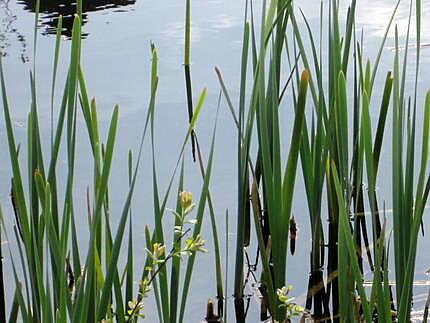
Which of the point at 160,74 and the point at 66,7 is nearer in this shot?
the point at 160,74

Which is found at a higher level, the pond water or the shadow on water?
the shadow on water

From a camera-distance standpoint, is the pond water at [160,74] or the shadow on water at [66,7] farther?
the shadow on water at [66,7]

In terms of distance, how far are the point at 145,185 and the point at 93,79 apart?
729mm

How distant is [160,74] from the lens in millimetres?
3031

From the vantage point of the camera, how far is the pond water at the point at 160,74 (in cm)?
225

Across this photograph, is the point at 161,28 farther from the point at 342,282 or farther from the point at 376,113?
the point at 342,282

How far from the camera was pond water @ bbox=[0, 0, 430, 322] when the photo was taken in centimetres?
225

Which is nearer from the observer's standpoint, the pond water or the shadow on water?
the pond water

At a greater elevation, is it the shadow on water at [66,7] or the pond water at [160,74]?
the shadow on water at [66,7]

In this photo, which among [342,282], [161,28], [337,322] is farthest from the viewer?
[161,28]

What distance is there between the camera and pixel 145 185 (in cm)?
236

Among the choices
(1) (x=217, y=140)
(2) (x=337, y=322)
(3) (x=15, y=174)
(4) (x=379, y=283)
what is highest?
(3) (x=15, y=174)

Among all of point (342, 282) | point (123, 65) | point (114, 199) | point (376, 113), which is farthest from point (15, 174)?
point (123, 65)

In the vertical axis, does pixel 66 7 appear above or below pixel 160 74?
above
